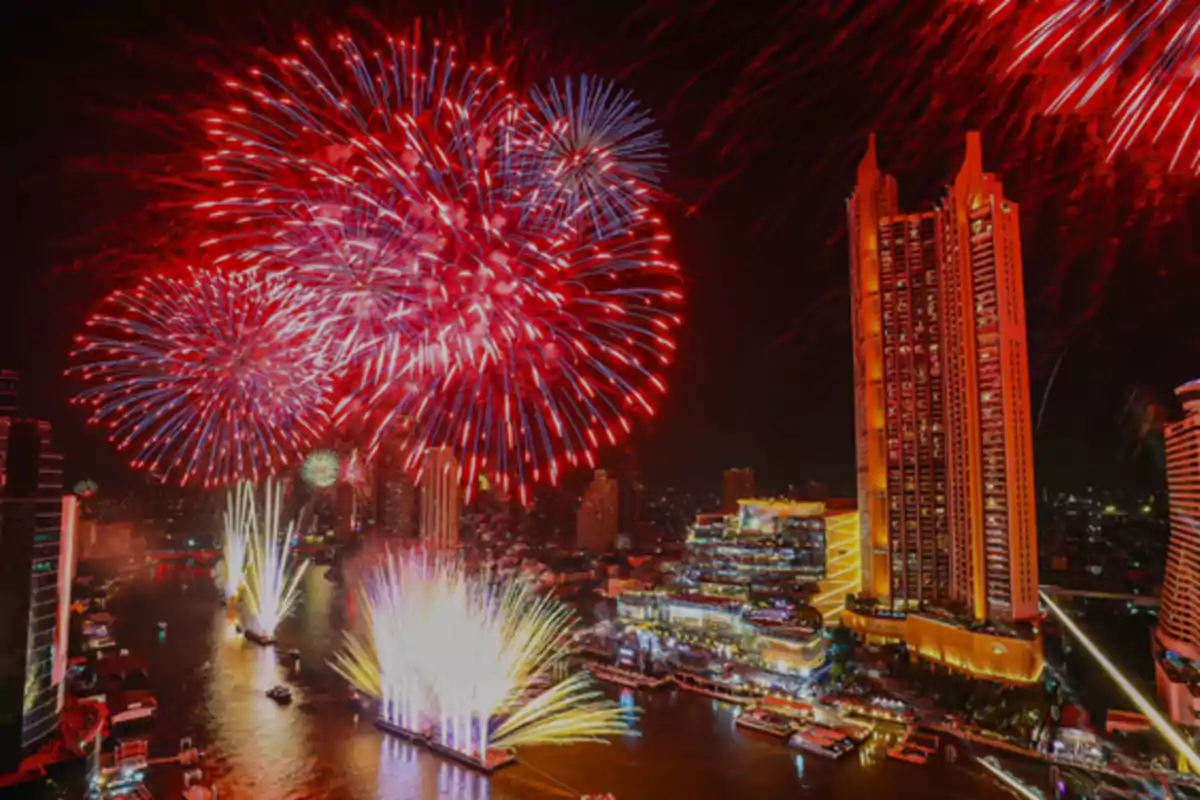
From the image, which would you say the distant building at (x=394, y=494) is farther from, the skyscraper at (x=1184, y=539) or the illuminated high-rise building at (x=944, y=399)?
the skyscraper at (x=1184, y=539)

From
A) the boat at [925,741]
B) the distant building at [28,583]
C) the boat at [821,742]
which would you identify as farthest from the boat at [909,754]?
the distant building at [28,583]

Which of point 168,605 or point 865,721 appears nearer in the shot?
point 865,721

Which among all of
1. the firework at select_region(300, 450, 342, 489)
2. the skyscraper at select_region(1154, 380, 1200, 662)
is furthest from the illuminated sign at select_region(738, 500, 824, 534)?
the firework at select_region(300, 450, 342, 489)

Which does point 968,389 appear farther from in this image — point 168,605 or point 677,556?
point 168,605

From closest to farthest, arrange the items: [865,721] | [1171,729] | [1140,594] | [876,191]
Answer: [1171,729] < [865,721] < [876,191] < [1140,594]

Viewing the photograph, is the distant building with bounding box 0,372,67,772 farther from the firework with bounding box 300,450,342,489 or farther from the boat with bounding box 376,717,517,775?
the firework with bounding box 300,450,342,489

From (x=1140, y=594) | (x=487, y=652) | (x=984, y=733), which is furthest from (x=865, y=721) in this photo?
(x=1140, y=594)
